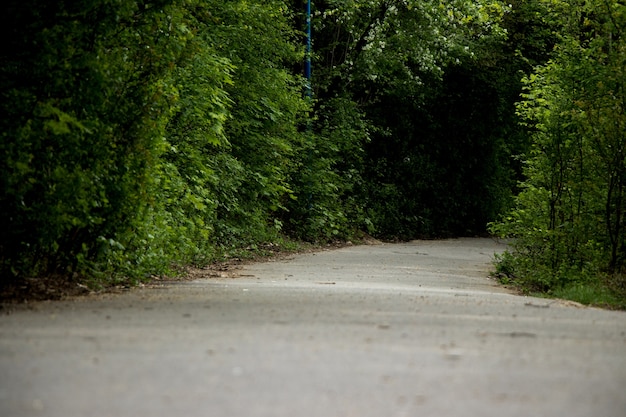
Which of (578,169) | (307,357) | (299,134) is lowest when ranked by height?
(307,357)

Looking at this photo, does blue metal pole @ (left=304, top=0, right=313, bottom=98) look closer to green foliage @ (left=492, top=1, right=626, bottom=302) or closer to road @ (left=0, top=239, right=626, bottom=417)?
green foliage @ (left=492, top=1, right=626, bottom=302)

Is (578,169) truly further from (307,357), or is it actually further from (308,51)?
(308,51)

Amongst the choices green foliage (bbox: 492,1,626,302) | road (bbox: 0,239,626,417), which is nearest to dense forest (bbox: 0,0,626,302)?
green foliage (bbox: 492,1,626,302)

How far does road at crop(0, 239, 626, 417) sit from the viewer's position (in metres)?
5.76

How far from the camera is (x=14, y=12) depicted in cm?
1134

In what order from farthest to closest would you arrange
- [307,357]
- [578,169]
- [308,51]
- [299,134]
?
[308,51] → [299,134] → [578,169] → [307,357]

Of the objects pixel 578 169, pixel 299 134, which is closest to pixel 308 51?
pixel 299 134

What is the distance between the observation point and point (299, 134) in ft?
99.9

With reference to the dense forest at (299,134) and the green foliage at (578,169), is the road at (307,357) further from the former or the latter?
the green foliage at (578,169)

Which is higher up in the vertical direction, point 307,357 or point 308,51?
point 308,51

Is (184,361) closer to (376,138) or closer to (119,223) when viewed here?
(119,223)

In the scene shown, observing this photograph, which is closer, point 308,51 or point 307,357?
point 307,357

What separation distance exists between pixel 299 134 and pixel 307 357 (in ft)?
76.6

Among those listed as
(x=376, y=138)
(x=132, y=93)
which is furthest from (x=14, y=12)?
(x=376, y=138)
